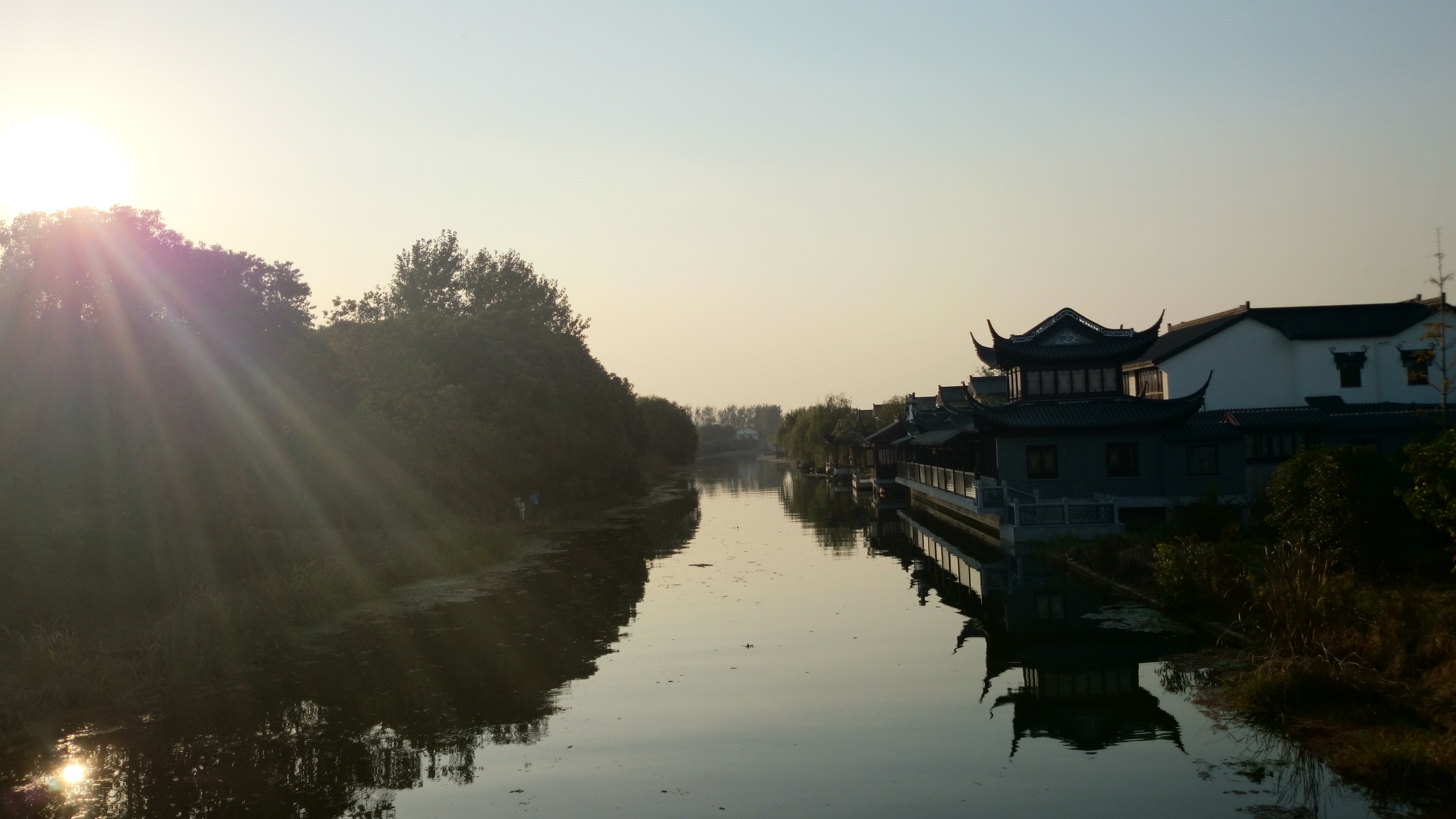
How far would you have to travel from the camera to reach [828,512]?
192 feet

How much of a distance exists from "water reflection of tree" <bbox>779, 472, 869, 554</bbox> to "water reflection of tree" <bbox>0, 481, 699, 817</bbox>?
60.4ft

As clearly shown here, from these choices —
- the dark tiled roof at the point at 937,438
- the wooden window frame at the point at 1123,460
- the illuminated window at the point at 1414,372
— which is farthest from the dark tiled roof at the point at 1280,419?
the dark tiled roof at the point at 937,438

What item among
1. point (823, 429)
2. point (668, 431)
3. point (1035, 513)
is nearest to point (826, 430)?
point (823, 429)

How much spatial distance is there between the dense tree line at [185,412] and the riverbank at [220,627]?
1309 millimetres

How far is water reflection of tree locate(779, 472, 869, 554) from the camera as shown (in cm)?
4253

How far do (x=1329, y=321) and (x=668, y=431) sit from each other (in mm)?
81609

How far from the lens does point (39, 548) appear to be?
64.5 ft

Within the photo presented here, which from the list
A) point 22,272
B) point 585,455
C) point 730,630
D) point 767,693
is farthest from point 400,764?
point 585,455

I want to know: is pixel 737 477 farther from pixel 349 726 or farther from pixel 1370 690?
pixel 1370 690

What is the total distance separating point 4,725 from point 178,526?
31.2 feet

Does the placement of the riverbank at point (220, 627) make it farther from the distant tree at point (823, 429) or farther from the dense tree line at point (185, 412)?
the distant tree at point (823, 429)

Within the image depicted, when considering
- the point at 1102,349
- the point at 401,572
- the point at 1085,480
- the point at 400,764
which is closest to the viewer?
the point at 400,764

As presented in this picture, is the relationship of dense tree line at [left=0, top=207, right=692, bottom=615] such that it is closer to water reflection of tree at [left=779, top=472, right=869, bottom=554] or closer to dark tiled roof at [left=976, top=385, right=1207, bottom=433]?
water reflection of tree at [left=779, top=472, right=869, bottom=554]

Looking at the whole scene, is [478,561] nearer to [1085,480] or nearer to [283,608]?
[283,608]
